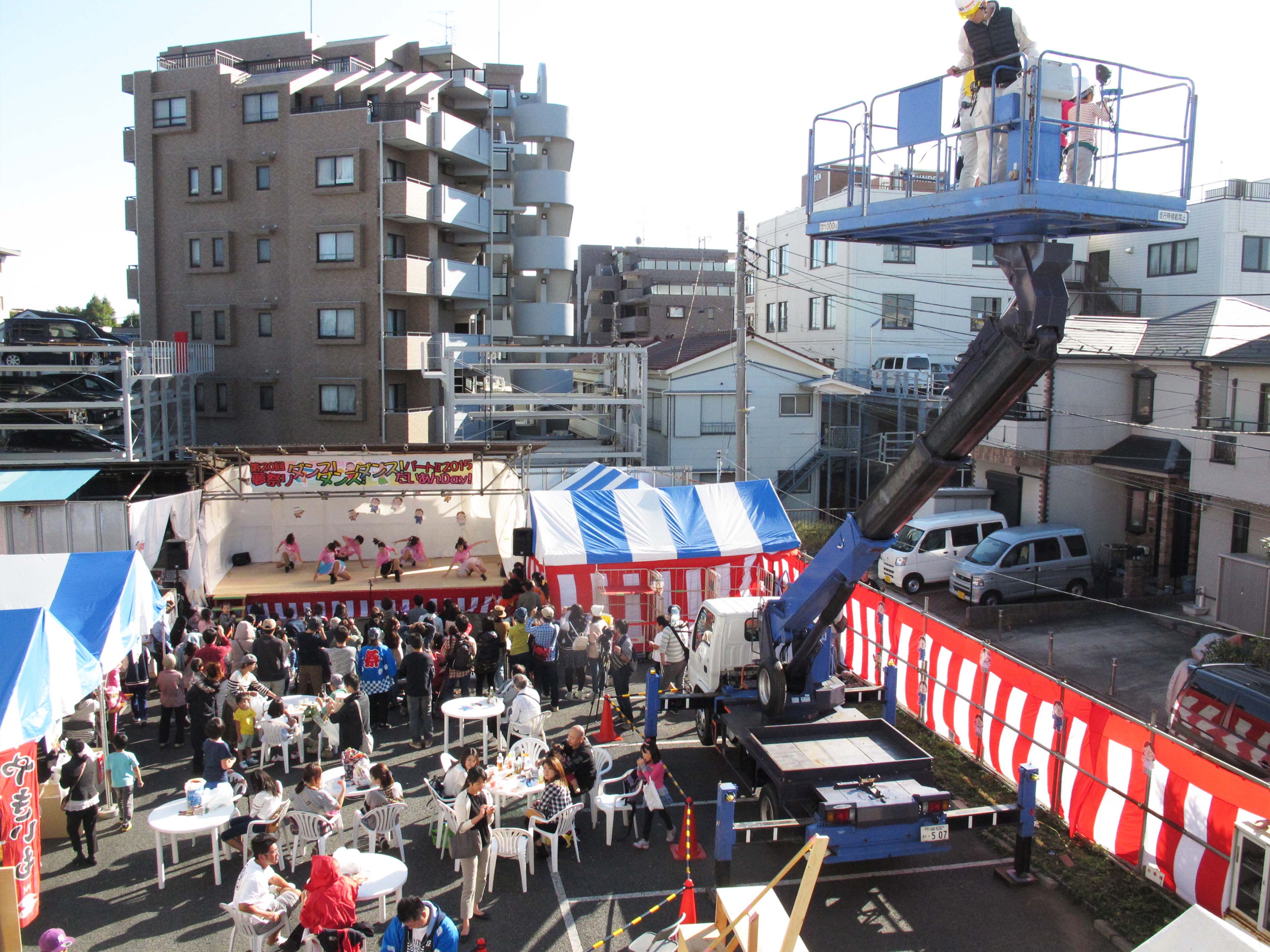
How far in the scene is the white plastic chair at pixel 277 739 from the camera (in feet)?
38.9

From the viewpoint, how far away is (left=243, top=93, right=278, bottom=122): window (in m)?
32.2

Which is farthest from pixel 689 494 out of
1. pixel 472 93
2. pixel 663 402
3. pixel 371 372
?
pixel 472 93

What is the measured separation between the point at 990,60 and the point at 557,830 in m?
8.34

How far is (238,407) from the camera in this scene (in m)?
33.2

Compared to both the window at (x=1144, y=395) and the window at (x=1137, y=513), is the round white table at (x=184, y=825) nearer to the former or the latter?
the window at (x=1137, y=513)

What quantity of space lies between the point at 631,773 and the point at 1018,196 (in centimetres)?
725

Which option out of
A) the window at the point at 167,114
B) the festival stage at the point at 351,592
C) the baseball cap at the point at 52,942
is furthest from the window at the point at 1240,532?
the window at the point at 167,114

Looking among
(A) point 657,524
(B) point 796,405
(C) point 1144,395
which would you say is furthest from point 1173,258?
(A) point 657,524

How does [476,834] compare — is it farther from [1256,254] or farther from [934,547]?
[1256,254]

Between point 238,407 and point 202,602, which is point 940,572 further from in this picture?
point 238,407

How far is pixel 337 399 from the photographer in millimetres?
32562

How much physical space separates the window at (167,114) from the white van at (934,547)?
29322 mm

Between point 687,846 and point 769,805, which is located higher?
point 769,805

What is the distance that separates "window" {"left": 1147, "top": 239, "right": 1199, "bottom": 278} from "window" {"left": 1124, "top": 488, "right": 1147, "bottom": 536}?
39.7 feet
